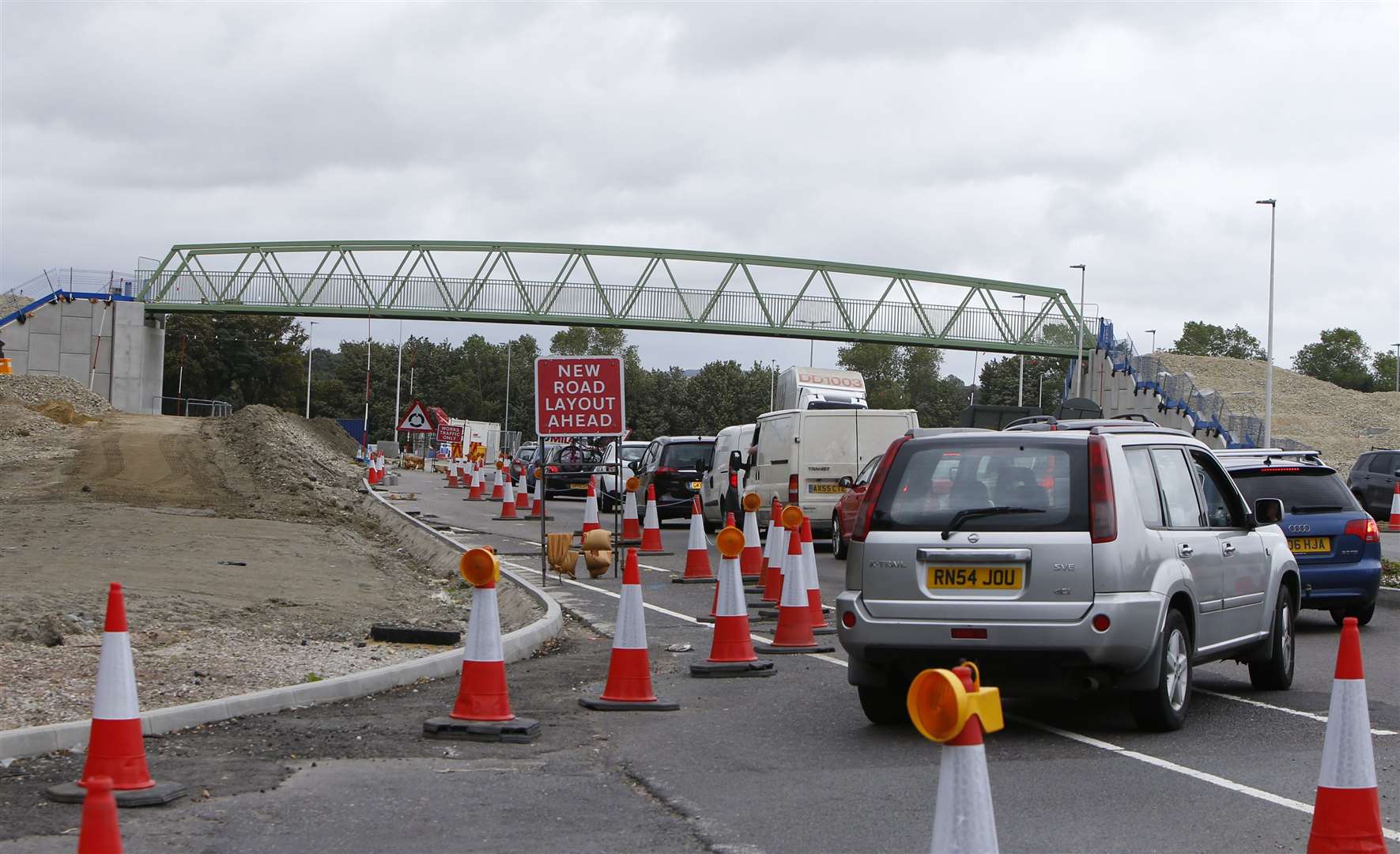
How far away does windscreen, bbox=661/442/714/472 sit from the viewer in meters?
30.5

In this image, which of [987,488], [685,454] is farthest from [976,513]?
[685,454]

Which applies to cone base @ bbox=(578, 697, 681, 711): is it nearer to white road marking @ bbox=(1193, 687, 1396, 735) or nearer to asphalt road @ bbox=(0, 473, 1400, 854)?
asphalt road @ bbox=(0, 473, 1400, 854)

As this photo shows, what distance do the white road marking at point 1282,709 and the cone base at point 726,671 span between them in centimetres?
283

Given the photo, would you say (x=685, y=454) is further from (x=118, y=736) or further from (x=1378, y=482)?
(x=118, y=736)

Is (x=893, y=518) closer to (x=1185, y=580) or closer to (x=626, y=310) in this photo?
(x=1185, y=580)

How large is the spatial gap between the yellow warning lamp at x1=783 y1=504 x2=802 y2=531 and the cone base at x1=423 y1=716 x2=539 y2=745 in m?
4.05

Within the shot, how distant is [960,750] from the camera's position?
12.2 ft

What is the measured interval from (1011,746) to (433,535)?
600 inches

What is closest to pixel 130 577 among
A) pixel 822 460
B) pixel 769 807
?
pixel 769 807

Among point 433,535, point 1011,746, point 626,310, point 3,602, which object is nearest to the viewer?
point 1011,746

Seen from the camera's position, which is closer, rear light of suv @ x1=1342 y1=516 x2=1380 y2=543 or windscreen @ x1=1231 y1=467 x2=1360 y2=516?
rear light of suv @ x1=1342 y1=516 x2=1380 y2=543

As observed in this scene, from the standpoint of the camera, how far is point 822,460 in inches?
910

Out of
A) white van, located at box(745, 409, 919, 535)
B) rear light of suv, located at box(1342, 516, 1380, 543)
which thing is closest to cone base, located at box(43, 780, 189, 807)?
rear light of suv, located at box(1342, 516, 1380, 543)

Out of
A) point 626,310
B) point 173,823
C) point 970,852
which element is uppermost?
point 626,310
